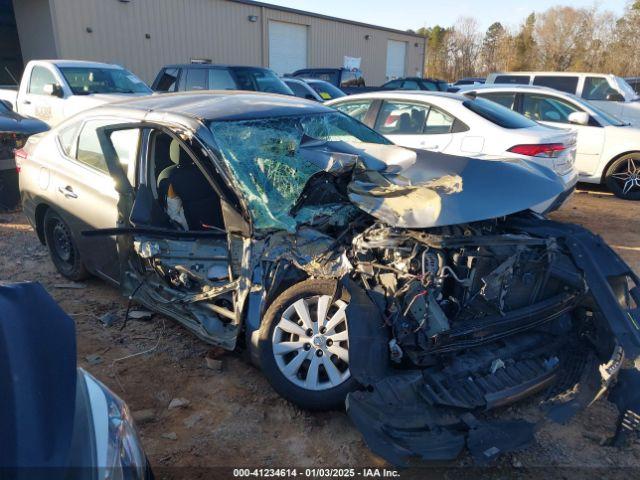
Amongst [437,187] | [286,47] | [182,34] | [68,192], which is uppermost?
[182,34]

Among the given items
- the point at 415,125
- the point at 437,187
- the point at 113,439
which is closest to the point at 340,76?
the point at 415,125

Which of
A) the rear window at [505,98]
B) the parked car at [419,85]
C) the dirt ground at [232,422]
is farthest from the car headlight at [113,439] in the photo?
the parked car at [419,85]

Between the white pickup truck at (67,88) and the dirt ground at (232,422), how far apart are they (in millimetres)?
6508

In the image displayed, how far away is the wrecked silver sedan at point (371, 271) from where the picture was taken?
256cm

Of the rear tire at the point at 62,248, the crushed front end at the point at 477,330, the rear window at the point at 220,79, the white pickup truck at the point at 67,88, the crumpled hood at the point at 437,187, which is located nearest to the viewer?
the crushed front end at the point at 477,330

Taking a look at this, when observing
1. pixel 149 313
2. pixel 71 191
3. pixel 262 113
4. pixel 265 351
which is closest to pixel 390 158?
pixel 262 113

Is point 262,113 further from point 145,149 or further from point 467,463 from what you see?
point 467,463

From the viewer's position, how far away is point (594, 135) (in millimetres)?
7867

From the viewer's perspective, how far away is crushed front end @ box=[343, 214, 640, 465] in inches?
95.2

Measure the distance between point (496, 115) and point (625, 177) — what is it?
11.0 ft

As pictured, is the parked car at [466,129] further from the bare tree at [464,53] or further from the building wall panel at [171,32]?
the bare tree at [464,53]

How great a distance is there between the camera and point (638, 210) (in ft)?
24.1

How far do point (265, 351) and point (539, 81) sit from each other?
10.7 meters

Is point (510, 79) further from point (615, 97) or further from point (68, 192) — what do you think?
point (68, 192)
